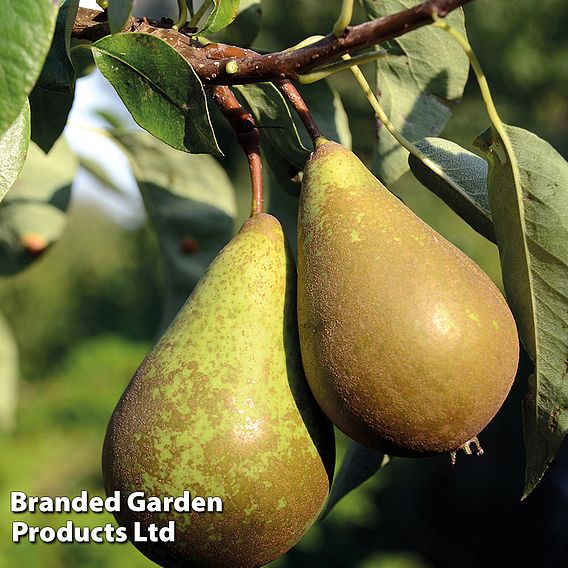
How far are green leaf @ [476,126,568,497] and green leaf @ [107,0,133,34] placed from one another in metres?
0.31

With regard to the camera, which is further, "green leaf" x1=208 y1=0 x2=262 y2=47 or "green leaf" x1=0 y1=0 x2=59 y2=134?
"green leaf" x1=208 y1=0 x2=262 y2=47

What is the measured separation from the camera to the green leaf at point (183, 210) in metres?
1.10

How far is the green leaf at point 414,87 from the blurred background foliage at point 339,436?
1.48 feet

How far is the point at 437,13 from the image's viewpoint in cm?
55

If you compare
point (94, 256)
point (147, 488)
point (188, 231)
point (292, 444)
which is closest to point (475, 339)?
point (292, 444)

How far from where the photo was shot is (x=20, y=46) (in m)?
0.48

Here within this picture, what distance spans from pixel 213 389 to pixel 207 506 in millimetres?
87

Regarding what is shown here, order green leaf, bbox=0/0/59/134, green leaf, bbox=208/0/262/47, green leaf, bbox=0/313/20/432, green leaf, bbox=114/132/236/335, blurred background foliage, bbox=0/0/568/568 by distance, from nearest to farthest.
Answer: green leaf, bbox=0/0/59/134, green leaf, bbox=208/0/262/47, green leaf, bbox=114/132/236/335, green leaf, bbox=0/313/20/432, blurred background foliage, bbox=0/0/568/568

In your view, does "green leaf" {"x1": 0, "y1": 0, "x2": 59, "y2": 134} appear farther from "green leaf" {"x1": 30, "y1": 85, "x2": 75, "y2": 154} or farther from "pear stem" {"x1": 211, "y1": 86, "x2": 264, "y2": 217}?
"green leaf" {"x1": 30, "y1": 85, "x2": 75, "y2": 154}

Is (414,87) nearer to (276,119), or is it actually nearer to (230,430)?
(276,119)

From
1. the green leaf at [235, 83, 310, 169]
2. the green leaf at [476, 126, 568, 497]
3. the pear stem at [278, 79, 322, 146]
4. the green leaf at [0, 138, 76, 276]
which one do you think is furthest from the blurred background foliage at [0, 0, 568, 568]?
the green leaf at [476, 126, 568, 497]

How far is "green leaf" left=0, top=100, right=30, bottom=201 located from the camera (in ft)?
2.01

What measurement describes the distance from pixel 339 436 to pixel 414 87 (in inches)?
136

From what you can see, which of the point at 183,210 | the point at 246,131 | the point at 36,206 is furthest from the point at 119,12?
the point at 36,206
